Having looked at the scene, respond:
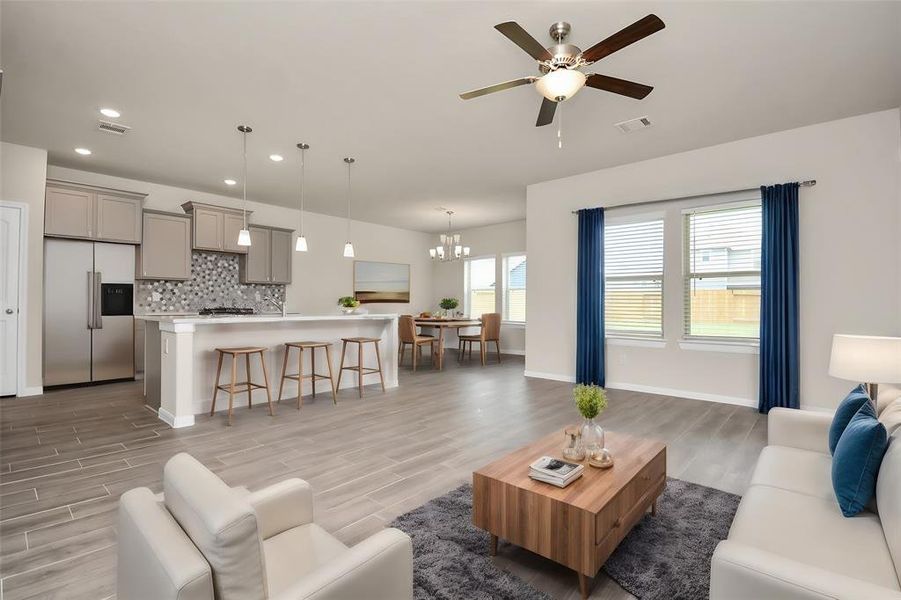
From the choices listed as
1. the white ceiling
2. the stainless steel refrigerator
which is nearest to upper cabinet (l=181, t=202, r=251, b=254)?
the stainless steel refrigerator

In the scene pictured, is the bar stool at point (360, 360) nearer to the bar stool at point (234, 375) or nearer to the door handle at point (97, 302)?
the bar stool at point (234, 375)

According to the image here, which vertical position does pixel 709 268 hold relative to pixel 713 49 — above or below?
below

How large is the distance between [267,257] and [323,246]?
4.41 ft

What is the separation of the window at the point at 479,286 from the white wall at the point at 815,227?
420cm

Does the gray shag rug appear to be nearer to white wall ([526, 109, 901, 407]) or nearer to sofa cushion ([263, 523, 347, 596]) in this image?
sofa cushion ([263, 523, 347, 596])

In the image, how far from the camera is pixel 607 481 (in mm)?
1904

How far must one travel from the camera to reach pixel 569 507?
1.69 meters

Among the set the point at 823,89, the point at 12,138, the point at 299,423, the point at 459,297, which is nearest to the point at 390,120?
the point at 299,423

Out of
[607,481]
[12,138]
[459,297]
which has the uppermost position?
[12,138]

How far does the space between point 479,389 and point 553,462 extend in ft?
12.0

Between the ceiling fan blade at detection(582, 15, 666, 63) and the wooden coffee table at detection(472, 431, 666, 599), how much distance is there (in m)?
2.10

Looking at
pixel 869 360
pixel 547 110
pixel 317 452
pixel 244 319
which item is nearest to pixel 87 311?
pixel 244 319

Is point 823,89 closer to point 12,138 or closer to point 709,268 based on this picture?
point 709,268

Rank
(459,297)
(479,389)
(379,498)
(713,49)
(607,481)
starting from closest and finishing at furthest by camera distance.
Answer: (607,481) → (379,498) → (713,49) → (479,389) → (459,297)
